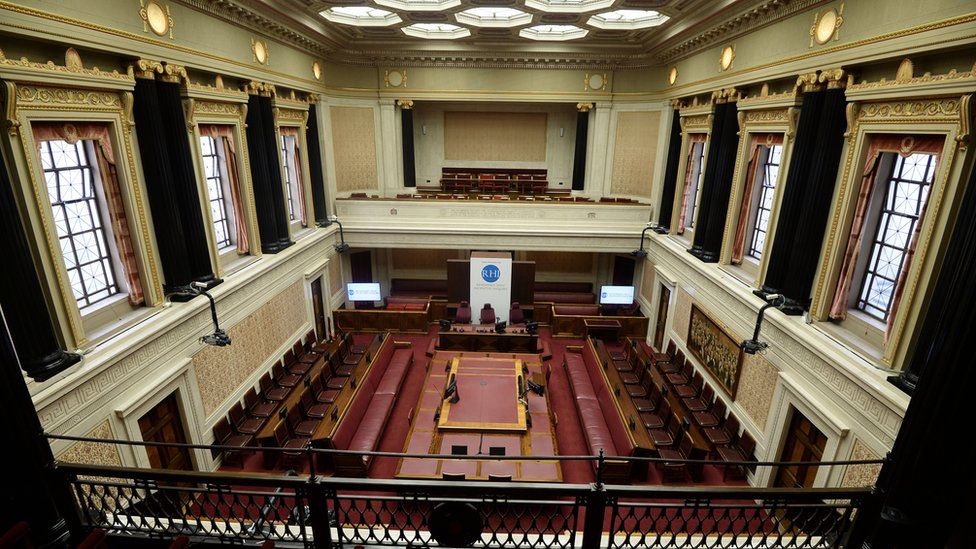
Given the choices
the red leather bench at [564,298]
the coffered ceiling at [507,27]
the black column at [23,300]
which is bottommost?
the red leather bench at [564,298]

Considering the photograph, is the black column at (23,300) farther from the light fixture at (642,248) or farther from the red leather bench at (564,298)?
the light fixture at (642,248)

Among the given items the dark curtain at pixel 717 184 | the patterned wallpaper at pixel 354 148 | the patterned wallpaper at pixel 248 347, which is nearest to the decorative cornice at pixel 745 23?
the dark curtain at pixel 717 184

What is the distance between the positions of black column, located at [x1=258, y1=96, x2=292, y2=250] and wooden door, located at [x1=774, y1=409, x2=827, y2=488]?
10280mm

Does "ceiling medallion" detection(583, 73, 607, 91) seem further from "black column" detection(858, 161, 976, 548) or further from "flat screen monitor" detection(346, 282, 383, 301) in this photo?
"black column" detection(858, 161, 976, 548)

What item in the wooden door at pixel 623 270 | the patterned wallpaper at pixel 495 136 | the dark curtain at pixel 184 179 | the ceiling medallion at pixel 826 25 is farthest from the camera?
the patterned wallpaper at pixel 495 136

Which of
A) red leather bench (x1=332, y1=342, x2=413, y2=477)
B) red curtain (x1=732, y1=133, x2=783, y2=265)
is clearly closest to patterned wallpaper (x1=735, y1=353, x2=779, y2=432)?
red curtain (x1=732, y1=133, x2=783, y2=265)

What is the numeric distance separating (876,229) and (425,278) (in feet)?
44.5

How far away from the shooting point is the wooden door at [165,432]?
6516 millimetres

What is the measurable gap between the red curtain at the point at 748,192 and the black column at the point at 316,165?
10311 mm

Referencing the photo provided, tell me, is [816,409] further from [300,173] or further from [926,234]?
[300,173]

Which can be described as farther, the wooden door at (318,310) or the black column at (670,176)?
the wooden door at (318,310)

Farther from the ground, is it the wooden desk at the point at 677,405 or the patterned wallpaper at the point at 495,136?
the patterned wallpaper at the point at 495,136

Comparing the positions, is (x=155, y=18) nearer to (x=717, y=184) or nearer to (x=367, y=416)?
(x=367, y=416)

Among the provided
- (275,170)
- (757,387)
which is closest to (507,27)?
(275,170)
